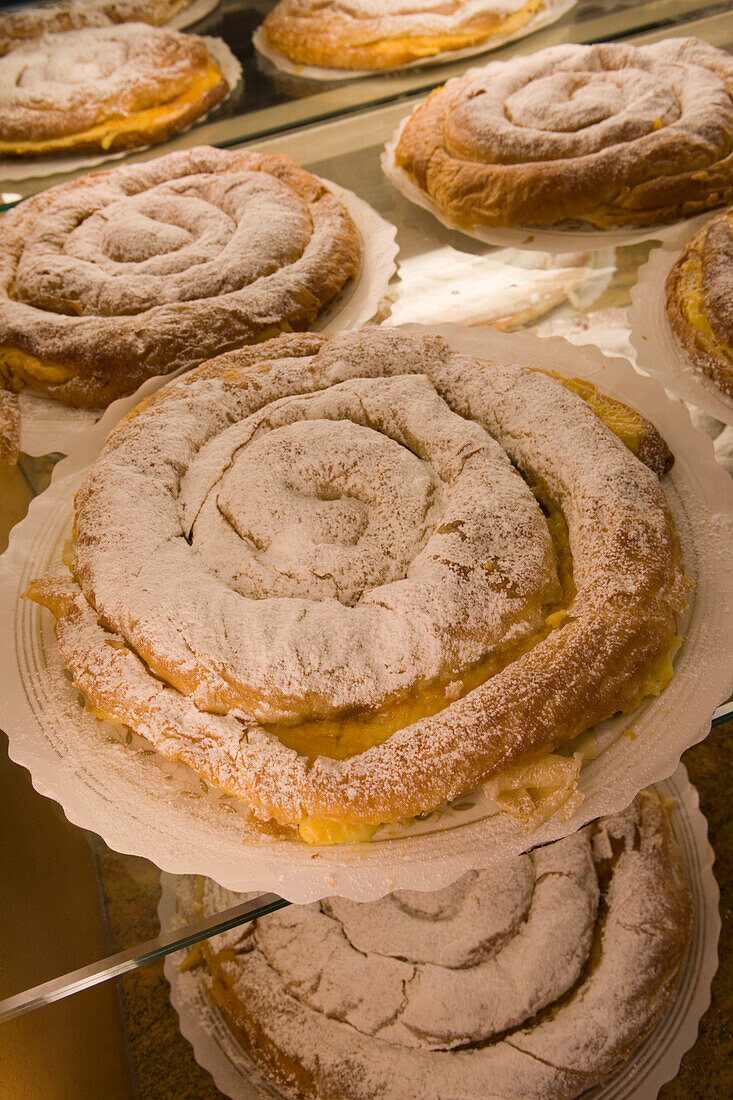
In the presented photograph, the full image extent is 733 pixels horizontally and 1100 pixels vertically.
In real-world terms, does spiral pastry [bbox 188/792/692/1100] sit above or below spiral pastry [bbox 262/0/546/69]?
below

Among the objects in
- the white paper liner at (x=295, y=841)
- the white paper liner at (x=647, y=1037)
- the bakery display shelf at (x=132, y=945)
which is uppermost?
the white paper liner at (x=295, y=841)

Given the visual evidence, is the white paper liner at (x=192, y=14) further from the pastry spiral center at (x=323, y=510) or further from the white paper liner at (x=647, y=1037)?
the white paper liner at (x=647, y=1037)

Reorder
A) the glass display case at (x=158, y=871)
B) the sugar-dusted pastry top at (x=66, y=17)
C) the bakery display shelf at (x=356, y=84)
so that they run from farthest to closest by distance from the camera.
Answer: the sugar-dusted pastry top at (x=66, y=17), the bakery display shelf at (x=356, y=84), the glass display case at (x=158, y=871)

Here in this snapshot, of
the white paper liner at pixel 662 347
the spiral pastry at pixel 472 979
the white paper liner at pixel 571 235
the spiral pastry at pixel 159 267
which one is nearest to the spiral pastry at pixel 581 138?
the white paper liner at pixel 571 235

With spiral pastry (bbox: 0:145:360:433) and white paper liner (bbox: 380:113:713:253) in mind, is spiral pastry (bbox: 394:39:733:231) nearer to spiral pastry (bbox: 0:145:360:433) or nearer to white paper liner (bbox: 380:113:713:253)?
white paper liner (bbox: 380:113:713:253)

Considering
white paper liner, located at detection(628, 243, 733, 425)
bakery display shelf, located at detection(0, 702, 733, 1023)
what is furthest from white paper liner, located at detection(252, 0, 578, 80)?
bakery display shelf, located at detection(0, 702, 733, 1023)

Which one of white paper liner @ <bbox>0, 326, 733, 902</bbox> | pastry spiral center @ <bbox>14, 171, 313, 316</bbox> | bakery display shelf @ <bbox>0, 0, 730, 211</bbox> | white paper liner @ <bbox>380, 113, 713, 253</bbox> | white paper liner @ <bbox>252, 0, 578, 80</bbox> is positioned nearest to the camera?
white paper liner @ <bbox>0, 326, 733, 902</bbox>

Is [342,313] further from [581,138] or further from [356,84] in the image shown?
[356,84]

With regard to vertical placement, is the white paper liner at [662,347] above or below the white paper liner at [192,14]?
below
